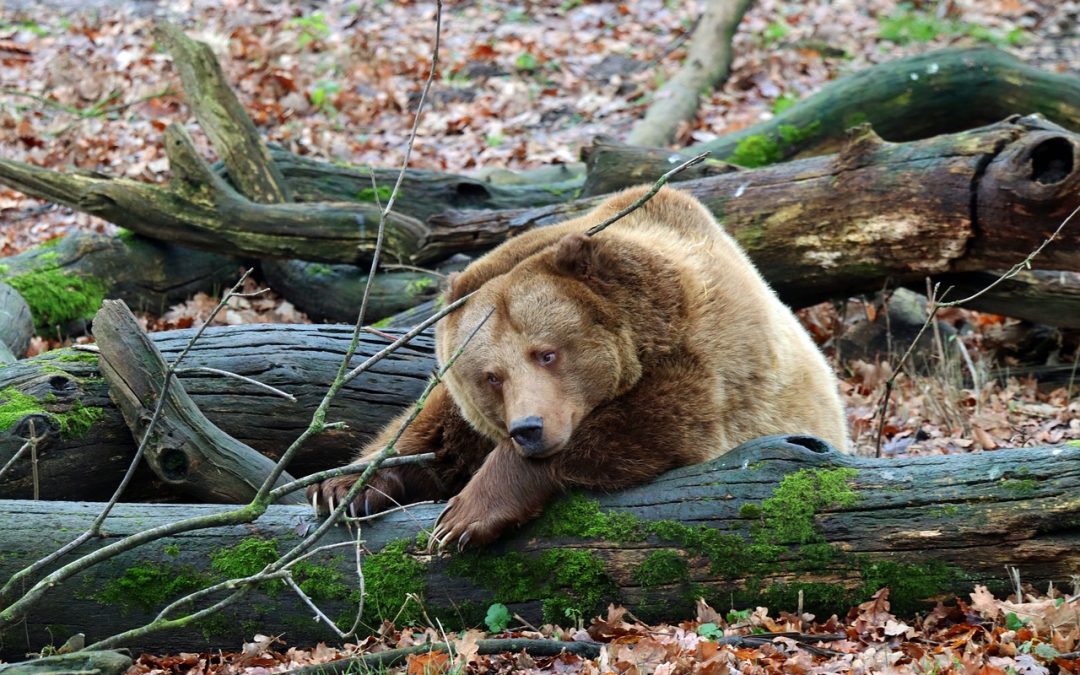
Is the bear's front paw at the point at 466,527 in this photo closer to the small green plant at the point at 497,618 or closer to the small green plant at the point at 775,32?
the small green plant at the point at 497,618

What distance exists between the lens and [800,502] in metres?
4.29

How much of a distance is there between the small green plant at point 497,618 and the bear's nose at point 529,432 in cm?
68

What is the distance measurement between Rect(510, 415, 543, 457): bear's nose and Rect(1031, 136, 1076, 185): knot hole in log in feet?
12.7

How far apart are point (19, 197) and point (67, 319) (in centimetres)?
365

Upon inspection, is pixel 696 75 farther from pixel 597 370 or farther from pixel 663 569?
pixel 663 569

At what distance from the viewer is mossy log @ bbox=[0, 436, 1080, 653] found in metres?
4.11

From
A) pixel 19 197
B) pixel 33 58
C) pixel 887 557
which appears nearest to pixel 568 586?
pixel 887 557

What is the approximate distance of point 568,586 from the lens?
4520mm

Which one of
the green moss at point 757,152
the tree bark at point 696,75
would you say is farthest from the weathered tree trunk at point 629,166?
the tree bark at point 696,75

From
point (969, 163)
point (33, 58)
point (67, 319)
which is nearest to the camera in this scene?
point (969, 163)

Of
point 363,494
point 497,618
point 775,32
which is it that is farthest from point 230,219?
point 775,32

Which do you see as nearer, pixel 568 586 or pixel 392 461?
pixel 392 461

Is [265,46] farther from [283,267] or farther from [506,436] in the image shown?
[506,436]

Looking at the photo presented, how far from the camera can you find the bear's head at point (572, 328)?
4789 mm
